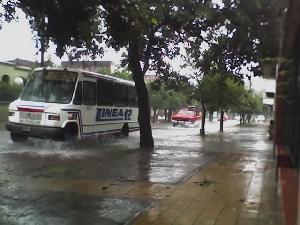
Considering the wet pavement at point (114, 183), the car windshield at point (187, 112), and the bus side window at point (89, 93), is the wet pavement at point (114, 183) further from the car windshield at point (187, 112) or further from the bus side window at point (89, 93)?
the car windshield at point (187, 112)

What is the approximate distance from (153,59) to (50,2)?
12098mm

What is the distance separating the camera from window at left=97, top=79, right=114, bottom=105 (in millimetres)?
21516

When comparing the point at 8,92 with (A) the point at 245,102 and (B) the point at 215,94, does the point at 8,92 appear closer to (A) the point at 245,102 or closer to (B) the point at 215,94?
(A) the point at 245,102

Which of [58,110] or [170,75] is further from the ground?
[170,75]

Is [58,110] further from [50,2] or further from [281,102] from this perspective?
[50,2]

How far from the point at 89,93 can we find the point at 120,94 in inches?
152

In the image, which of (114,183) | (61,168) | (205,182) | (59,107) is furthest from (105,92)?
(205,182)

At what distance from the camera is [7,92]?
138 feet

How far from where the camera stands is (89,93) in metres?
20.4

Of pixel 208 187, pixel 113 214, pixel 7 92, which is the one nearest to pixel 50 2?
pixel 113 214

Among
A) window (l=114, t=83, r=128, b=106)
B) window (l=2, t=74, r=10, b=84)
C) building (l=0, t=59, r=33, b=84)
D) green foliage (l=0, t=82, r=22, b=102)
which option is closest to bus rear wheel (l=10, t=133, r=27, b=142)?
window (l=114, t=83, r=128, b=106)

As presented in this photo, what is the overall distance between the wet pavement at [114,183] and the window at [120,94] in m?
6.51

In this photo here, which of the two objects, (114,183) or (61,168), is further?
(61,168)

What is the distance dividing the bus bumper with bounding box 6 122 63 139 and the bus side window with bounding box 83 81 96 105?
7.18ft
